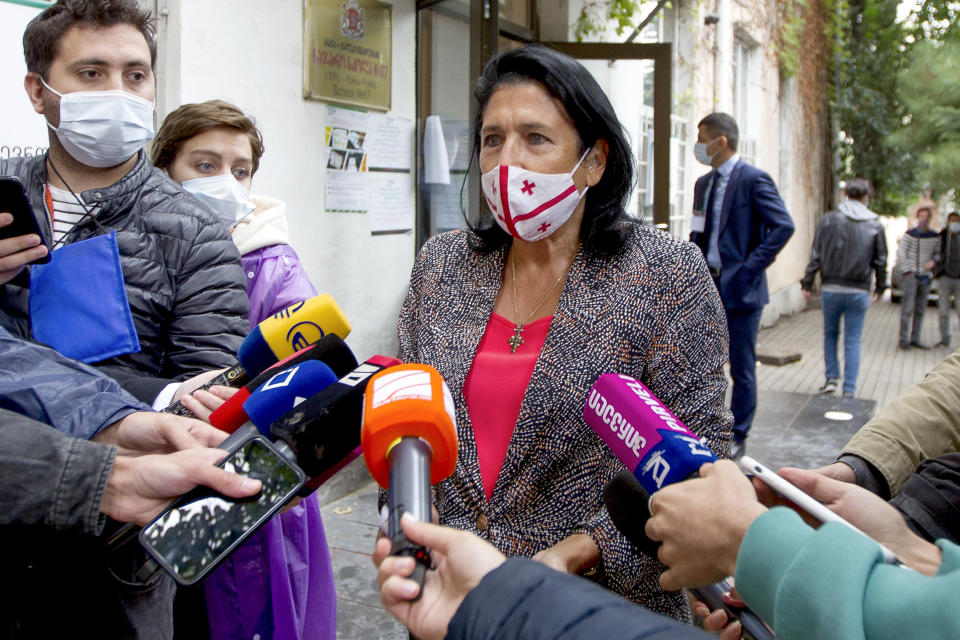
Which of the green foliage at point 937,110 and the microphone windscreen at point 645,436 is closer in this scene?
the microphone windscreen at point 645,436

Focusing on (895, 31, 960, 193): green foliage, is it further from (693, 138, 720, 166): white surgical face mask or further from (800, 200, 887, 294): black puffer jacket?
(693, 138, 720, 166): white surgical face mask

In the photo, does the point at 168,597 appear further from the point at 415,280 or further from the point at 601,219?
the point at 601,219

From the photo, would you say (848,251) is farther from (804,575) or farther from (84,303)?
(804,575)

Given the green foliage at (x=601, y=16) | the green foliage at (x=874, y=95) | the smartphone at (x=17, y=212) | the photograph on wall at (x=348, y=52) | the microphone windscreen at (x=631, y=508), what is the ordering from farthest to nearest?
the green foliage at (x=874, y=95) < the green foliage at (x=601, y=16) < the photograph on wall at (x=348, y=52) < the smartphone at (x=17, y=212) < the microphone windscreen at (x=631, y=508)

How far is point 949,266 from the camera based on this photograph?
10547mm

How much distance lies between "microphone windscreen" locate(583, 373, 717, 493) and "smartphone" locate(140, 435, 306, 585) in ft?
1.64

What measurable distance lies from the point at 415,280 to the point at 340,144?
101 inches

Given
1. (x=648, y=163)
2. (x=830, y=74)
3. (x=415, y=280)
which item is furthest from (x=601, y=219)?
(x=830, y=74)

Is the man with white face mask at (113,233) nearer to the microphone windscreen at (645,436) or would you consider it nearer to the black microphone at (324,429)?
the black microphone at (324,429)

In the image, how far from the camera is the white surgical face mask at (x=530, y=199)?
1946 millimetres

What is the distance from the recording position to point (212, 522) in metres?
1.04

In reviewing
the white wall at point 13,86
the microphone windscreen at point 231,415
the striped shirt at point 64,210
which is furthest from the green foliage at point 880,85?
the microphone windscreen at point 231,415

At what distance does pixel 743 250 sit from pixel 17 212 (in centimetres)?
485

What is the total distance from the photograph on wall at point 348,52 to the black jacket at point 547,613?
3706 mm
